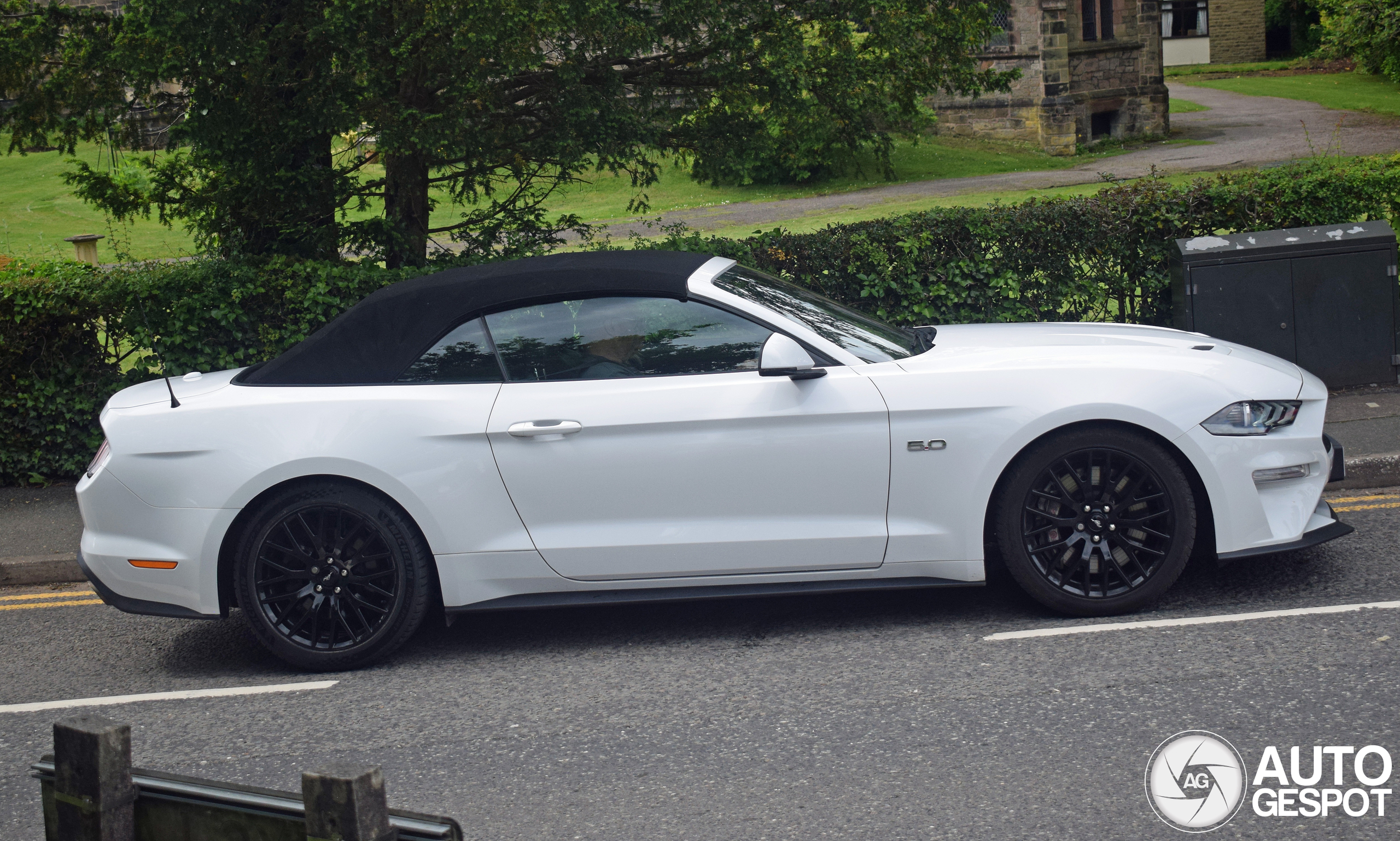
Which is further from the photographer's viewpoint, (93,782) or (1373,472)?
(1373,472)

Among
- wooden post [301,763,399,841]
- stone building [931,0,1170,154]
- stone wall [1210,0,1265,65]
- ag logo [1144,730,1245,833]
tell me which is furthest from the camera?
stone wall [1210,0,1265,65]

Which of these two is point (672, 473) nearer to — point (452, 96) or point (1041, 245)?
point (452, 96)

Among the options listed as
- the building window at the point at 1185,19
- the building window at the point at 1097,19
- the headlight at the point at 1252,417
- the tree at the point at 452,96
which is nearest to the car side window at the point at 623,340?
the headlight at the point at 1252,417

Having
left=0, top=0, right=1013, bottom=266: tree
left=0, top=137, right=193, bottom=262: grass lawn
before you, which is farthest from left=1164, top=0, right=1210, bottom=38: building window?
left=0, top=0, right=1013, bottom=266: tree

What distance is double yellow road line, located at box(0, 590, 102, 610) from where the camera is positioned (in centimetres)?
641

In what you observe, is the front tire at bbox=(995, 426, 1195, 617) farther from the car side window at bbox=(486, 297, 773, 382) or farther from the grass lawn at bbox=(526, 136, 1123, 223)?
the grass lawn at bbox=(526, 136, 1123, 223)

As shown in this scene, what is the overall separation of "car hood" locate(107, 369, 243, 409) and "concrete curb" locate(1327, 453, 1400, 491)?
5731 millimetres

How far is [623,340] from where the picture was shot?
5004 millimetres

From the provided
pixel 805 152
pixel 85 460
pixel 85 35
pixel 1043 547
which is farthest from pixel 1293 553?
pixel 85 35

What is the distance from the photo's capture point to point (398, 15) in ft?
23.0

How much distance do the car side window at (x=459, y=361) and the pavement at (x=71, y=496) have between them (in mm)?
2935

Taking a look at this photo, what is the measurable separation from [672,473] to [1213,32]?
53.5 m

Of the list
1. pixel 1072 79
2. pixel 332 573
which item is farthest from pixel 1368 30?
pixel 1072 79

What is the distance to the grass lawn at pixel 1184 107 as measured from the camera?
118 feet
